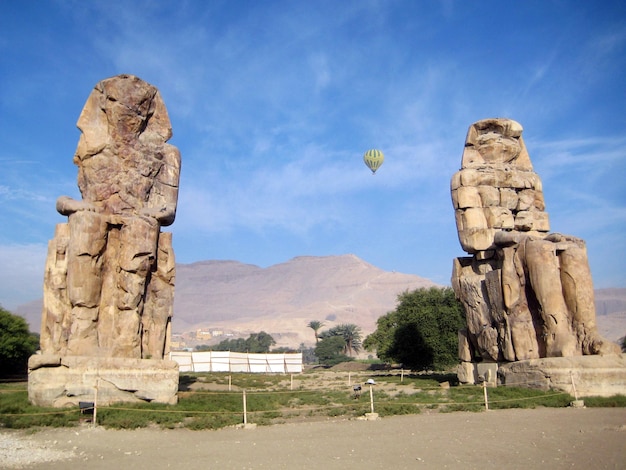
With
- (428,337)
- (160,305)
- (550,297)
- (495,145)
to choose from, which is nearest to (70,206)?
(160,305)

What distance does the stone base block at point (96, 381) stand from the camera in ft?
35.3

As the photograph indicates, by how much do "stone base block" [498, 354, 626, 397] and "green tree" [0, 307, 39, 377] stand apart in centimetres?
2204

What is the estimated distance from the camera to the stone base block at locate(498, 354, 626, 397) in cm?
1210

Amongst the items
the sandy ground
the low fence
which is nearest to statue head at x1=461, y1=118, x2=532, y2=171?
the sandy ground

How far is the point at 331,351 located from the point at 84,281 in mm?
52765

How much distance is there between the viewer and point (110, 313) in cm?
1187

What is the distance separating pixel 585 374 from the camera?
1223 centimetres

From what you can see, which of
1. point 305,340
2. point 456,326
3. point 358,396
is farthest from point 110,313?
point 305,340

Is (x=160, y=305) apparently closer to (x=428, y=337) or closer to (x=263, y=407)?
(x=263, y=407)

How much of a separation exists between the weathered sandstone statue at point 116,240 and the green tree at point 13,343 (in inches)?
610

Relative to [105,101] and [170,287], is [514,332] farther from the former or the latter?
[105,101]

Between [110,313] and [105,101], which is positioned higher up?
[105,101]

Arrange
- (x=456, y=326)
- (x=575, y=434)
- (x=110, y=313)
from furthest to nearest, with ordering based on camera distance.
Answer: (x=456, y=326) < (x=110, y=313) < (x=575, y=434)

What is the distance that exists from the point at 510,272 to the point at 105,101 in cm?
1063
